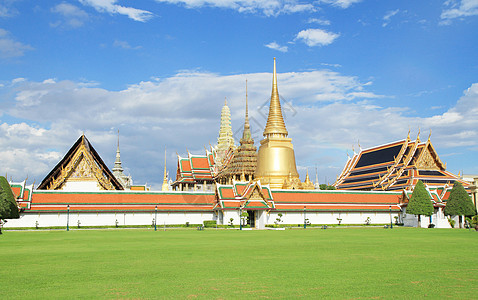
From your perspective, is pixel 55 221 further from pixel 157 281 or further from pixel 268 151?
pixel 157 281

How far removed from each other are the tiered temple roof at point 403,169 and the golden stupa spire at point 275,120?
13.5 metres

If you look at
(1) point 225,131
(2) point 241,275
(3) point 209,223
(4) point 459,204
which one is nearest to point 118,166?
(1) point 225,131

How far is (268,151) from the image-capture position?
67.9 metres

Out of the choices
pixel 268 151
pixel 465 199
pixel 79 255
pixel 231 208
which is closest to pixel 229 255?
pixel 79 255

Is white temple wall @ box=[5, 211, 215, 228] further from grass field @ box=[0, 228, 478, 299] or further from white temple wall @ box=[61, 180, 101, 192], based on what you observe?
grass field @ box=[0, 228, 478, 299]

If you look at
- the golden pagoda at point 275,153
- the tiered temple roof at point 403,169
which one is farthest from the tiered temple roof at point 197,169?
the tiered temple roof at point 403,169

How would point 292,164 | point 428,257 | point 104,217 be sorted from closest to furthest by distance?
point 428,257 → point 104,217 → point 292,164

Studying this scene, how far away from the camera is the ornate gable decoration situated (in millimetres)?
52272

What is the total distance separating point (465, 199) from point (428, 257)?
38283mm

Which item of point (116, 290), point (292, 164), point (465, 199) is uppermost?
point (292, 164)

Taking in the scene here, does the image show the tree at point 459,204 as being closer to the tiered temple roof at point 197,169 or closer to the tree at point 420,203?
the tree at point 420,203

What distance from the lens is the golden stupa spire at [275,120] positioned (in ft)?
225

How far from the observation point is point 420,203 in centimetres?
5072

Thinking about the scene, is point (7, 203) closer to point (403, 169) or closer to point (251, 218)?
point (251, 218)
